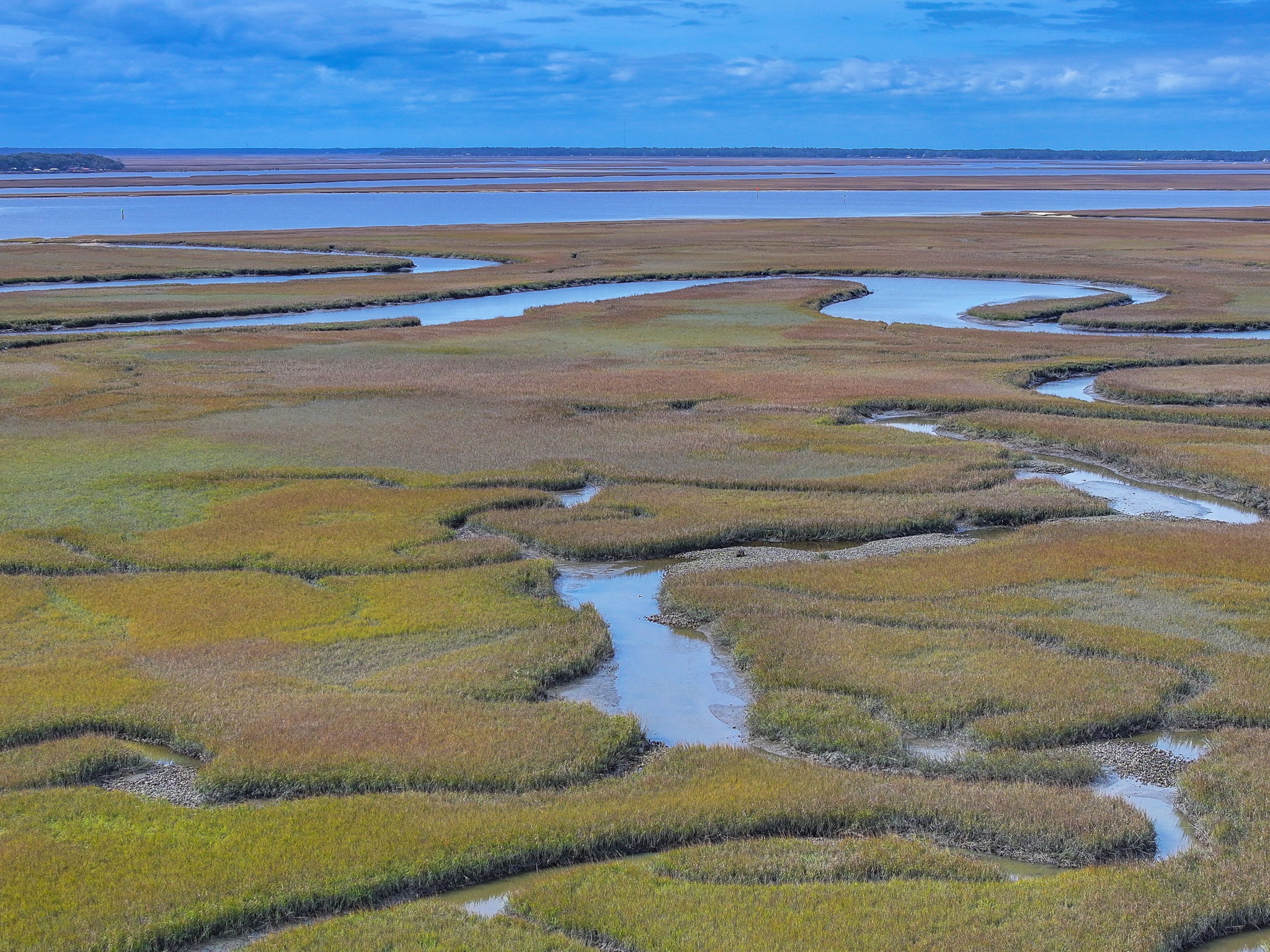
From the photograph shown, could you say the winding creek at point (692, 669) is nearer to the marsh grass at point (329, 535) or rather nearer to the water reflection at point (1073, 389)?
the water reflection at point (1073, 389)

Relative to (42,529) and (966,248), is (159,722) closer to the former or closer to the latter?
(42,529)

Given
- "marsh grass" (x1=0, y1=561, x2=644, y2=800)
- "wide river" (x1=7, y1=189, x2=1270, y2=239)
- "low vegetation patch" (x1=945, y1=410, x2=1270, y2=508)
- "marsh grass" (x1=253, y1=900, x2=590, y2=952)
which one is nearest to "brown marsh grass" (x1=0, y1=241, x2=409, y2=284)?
"wide river" (x1=7, y1=189, x2=1270, y2=239)

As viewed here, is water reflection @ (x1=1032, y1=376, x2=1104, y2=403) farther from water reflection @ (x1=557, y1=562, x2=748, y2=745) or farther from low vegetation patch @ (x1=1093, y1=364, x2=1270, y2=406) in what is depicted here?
water reflection @ (x1=557, y1=562, x2=748, y2=745)

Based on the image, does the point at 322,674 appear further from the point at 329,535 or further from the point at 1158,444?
the point at 1158,444

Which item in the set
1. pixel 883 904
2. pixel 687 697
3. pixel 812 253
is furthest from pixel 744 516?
pixel 812 253

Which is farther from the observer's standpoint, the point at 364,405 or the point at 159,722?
the point at 364,405

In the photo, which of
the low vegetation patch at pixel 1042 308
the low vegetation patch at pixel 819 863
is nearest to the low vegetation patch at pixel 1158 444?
the low vegetation patch at pixel 819 863

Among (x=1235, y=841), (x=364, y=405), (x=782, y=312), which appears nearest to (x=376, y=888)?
(x=1235, y=841)

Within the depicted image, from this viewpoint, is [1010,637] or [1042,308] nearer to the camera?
[1010,637]

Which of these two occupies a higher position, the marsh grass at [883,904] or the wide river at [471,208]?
the wide river at [471,208]
